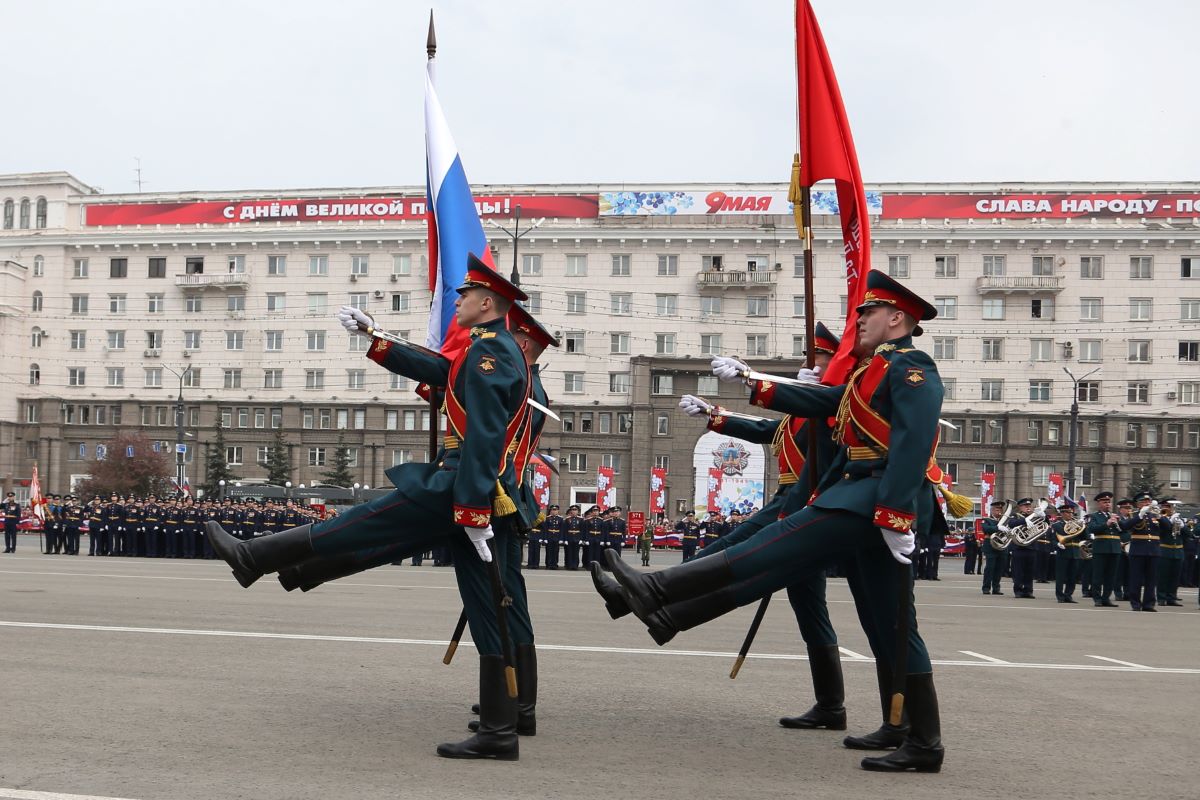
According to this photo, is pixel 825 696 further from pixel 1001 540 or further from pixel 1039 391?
pixel 1039 391

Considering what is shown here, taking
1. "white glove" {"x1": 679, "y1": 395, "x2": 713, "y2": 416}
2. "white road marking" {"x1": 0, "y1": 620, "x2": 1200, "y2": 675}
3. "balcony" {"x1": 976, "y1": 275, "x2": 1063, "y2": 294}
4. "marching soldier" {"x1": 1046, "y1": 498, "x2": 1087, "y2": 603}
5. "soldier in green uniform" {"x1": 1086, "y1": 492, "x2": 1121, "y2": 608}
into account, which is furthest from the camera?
"balcony" {"x1": 976, "y1": 275, "x2": 1063, "y2": 294}

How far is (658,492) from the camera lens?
6178cm

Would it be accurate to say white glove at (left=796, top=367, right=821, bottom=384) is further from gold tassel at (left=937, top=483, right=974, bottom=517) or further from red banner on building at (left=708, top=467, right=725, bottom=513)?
red banner on building at (left=708, top=467, right=725, bottom=513)

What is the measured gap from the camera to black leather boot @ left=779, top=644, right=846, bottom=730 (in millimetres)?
6934

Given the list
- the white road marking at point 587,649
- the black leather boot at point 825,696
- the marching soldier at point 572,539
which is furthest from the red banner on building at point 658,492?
the black leather boot at point 825,696

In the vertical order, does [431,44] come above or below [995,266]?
below

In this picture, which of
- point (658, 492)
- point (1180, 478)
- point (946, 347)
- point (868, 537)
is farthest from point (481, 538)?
point (1180, 478)

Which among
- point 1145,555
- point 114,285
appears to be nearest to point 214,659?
point 1145,555

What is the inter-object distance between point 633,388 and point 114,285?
32533 mm

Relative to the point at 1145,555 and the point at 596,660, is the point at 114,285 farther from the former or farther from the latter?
the point at 596,660

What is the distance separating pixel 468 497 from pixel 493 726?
1086 millimetres

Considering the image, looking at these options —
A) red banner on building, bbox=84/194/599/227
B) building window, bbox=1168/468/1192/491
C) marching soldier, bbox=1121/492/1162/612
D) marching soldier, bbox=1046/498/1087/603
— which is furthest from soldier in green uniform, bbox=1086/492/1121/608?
building window, bbox=1168/468/1192/491

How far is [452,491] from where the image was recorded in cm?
618

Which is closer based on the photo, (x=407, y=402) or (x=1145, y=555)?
(x=1145, y=555)
